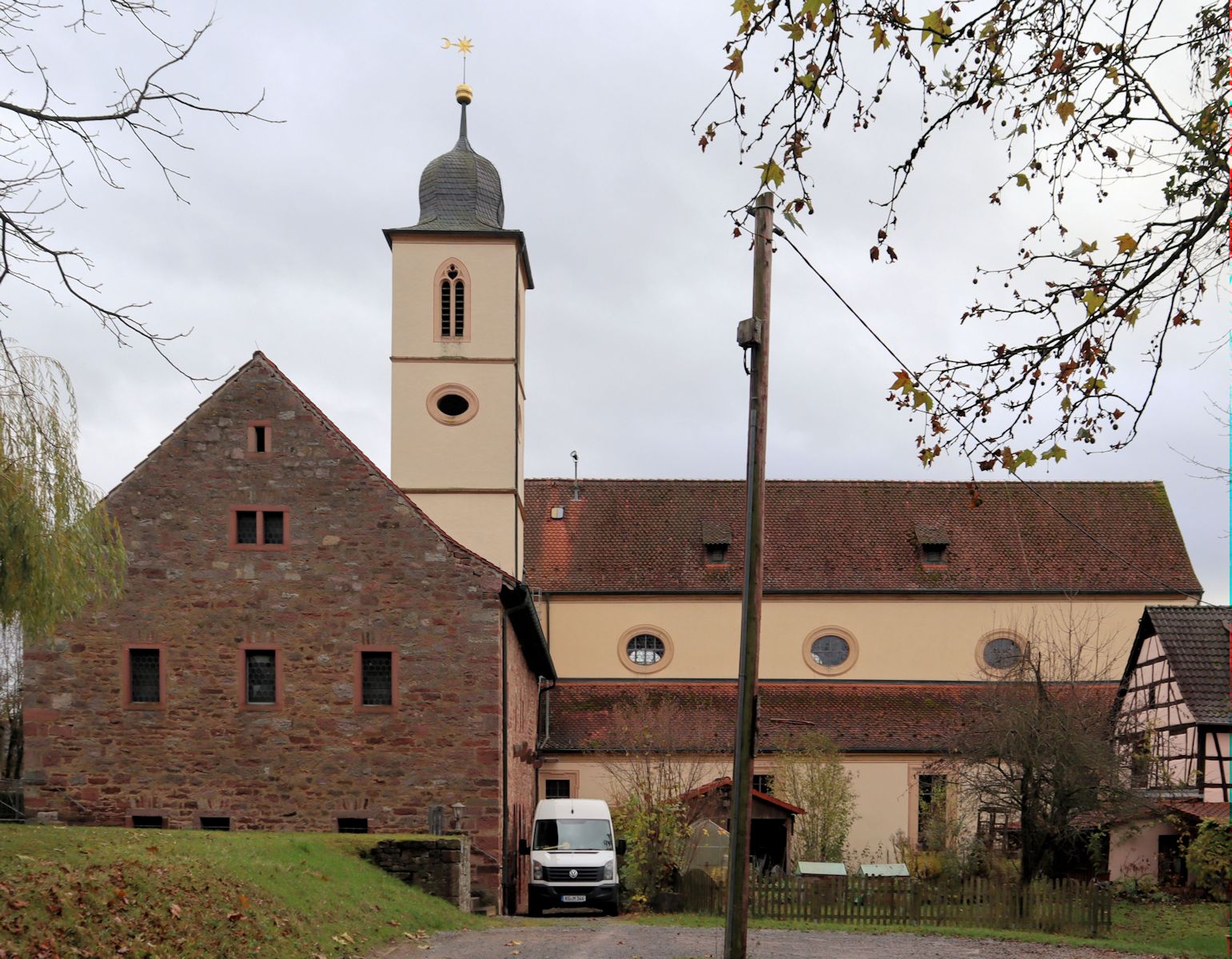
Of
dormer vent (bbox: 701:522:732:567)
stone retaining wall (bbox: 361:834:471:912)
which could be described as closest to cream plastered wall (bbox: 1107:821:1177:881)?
dormer vent (bbox: 701:522:732:567)

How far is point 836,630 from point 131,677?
69.7 feet

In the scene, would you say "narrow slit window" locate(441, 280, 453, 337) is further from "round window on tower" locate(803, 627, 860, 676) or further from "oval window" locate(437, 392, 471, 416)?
"round window on tower" locate(803, 627, 860, 676)

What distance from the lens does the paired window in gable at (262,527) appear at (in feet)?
75.9

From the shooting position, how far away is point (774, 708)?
120ft

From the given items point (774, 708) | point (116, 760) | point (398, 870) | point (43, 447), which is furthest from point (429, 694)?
point (774, 708)

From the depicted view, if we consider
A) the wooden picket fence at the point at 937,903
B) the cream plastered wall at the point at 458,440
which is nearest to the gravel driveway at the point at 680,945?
the wooden picket fence at the point at 937,903

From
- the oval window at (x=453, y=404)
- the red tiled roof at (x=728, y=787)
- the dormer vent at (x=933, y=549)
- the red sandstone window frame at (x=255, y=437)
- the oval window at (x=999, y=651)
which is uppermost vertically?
the oval window at (x=453, y=404)

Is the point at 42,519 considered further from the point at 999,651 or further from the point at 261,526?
the point at 999,651

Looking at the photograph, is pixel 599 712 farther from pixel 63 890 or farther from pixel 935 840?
pixel 63 890

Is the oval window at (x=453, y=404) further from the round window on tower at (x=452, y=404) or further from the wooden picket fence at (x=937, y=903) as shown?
the wooden picket fence at (x=937, y=903)

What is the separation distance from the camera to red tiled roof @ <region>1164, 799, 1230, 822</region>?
85.9ft

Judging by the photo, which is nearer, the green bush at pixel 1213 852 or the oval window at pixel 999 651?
the green bush at pixel 1213 852

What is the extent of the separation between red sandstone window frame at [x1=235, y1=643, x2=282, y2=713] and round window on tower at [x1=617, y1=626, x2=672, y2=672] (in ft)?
54.5

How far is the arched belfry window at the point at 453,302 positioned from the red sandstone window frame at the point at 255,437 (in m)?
14.0
